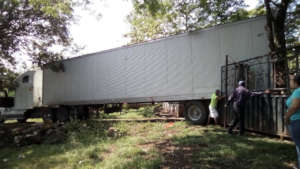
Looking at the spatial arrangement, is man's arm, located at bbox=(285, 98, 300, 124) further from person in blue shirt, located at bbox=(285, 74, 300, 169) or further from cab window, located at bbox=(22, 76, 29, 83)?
cab window, located at bbox=(22, 76, 29, 83)

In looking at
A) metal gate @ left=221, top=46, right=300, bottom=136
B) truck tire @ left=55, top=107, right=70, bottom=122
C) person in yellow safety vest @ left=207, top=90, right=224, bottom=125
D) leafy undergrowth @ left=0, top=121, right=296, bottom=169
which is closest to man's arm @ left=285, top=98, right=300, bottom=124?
leafy undergrowth @ left=0, top=121, right=296, bottom=169

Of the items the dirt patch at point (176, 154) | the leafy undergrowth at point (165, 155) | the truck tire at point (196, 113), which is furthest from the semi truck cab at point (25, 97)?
the dirt patch at point (176, 154)

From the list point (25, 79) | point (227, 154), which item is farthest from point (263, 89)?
point (25, 79)

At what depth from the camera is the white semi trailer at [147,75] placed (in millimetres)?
7066

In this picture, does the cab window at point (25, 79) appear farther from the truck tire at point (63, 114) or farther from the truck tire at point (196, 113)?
the truck tire at point (196, 113)

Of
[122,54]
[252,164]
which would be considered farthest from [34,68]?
[252,164]

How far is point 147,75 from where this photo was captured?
344 inches

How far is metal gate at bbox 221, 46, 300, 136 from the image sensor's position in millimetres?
4805

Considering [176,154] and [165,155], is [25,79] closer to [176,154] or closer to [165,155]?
[165,155]

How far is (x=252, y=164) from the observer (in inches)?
135

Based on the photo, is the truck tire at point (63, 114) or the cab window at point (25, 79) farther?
the cab window at point (25, 79)

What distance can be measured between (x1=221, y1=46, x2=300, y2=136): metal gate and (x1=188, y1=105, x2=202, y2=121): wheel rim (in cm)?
118

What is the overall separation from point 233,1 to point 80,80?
944 centimetres

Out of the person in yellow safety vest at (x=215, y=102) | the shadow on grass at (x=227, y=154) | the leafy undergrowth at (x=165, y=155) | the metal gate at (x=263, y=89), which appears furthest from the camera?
the person in yellow safety vest at (x=215, y=102)
